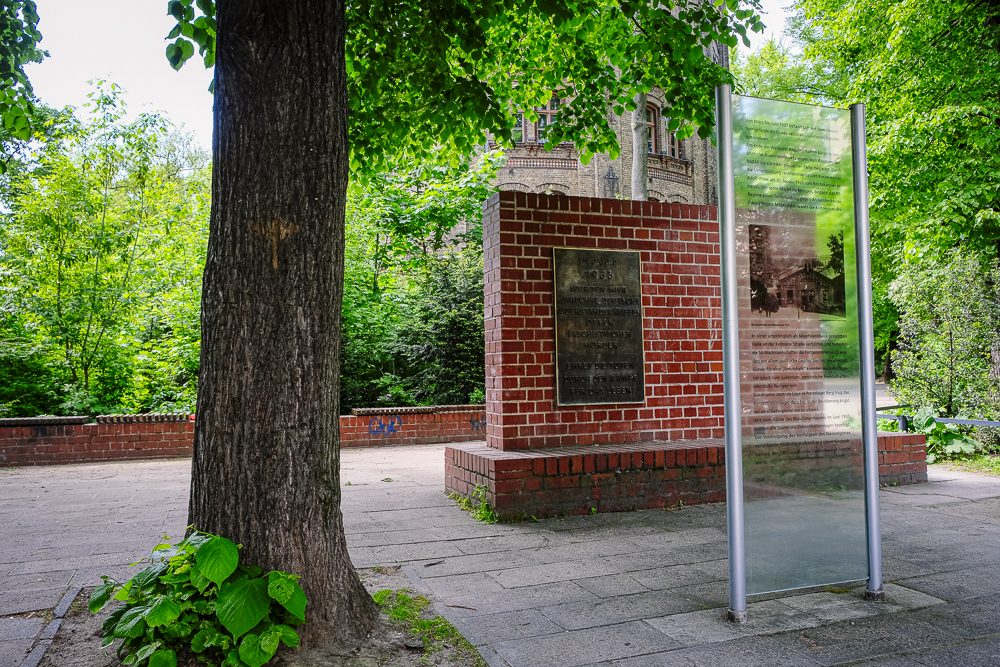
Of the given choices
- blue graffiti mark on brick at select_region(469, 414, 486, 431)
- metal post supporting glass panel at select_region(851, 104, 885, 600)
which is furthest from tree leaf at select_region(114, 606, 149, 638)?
blue graffiti mark on brick at select_region(469, 414, 486, 431)

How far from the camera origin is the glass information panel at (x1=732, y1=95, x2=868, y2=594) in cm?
366

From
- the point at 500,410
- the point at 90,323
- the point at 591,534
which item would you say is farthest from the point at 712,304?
the point at 90,323

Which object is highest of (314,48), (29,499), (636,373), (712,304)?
(314,48)

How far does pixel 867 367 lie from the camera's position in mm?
3896

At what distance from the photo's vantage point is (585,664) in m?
3.05

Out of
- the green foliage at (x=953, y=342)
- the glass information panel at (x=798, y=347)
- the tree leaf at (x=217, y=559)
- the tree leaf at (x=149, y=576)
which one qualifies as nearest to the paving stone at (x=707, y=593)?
the glass information panel at (x=798, y=347)

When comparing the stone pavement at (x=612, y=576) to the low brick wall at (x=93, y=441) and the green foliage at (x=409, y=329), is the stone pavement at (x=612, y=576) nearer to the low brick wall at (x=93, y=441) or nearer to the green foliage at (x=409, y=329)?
the low brick wall at (x=93, y=441)

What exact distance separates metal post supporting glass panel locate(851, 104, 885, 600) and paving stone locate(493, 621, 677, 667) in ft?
4.67

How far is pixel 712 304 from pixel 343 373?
856cm

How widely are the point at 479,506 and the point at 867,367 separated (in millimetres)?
3635

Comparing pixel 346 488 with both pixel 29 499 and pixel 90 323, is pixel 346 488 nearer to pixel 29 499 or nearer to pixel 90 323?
pixel 29 499

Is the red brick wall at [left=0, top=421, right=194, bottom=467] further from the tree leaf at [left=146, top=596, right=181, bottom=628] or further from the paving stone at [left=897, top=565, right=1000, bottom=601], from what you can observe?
the paving stone at [left=897, top=565, right=1000, bottom=601]

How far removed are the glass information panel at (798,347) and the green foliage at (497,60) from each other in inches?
92.7

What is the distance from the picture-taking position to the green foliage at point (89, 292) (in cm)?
1221
